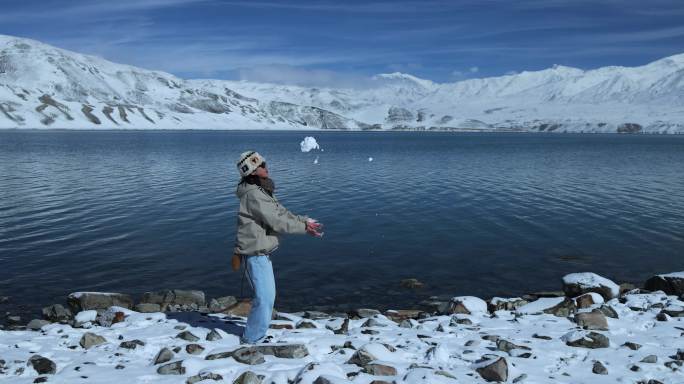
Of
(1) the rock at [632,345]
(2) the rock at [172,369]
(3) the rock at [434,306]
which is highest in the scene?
(2) the rock at [172,369]

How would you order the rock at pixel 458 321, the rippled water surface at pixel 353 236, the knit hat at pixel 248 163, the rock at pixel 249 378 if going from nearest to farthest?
the rock at pixel 249 378 < the knit hat at pixel 248 163 < the rock at pixel 458 321 < the rippled water surface at pixel 353 236

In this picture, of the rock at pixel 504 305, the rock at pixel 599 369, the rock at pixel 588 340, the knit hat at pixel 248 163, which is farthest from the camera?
the rock at pixel 504 305

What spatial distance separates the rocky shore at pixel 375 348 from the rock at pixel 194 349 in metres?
0.02

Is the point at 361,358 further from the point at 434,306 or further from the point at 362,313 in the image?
the point at 434,306

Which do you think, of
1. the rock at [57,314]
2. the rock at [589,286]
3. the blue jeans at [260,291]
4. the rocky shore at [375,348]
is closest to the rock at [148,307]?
the rock at [57,314]

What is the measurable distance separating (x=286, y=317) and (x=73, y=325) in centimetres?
546

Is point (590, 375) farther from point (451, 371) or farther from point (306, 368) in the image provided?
point (306, 368)

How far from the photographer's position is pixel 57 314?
54.2ft

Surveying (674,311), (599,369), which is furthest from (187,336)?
(674,311)

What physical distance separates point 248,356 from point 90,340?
378 cm

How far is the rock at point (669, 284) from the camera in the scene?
16.9m

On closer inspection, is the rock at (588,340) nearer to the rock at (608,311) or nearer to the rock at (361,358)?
the rock at (608,311)

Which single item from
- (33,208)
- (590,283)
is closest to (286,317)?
(590,283)

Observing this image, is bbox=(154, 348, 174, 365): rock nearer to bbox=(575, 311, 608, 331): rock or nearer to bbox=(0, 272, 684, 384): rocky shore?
bbox=(0, 272, 684, 384): rocky shore
